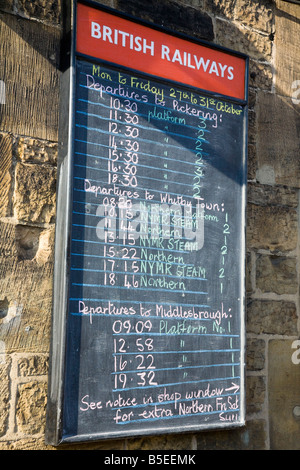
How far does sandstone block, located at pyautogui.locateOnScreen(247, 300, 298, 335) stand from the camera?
3.86 metres

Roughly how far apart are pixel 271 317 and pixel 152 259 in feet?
3.24

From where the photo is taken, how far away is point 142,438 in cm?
333

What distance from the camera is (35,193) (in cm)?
315

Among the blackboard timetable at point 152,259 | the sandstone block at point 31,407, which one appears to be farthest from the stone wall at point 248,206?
the blackboard timetable at point 152,259

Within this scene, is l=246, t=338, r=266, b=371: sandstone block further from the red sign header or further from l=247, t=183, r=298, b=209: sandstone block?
the red sign header

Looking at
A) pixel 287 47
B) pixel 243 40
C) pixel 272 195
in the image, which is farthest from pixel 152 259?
pixel 287 47

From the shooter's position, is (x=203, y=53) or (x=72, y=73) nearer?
(x=72, y=73)

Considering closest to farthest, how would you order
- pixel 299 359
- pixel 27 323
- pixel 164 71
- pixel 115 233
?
pixel 27 323 < pixel 115 233 < pixel 164 71 < pixel 299 359

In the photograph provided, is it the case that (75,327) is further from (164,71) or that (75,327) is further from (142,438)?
(164,71)

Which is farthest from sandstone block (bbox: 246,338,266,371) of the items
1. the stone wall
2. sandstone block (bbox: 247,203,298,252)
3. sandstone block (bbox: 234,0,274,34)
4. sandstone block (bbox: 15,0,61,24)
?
sandstone block (bbox: 15,0,61,24)

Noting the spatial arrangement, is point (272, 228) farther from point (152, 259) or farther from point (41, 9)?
point (41, 9)

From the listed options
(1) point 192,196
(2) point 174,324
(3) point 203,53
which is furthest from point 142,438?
(3) point 203,53

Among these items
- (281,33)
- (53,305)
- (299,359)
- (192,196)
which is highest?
(281,33)

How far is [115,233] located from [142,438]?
1069mm
